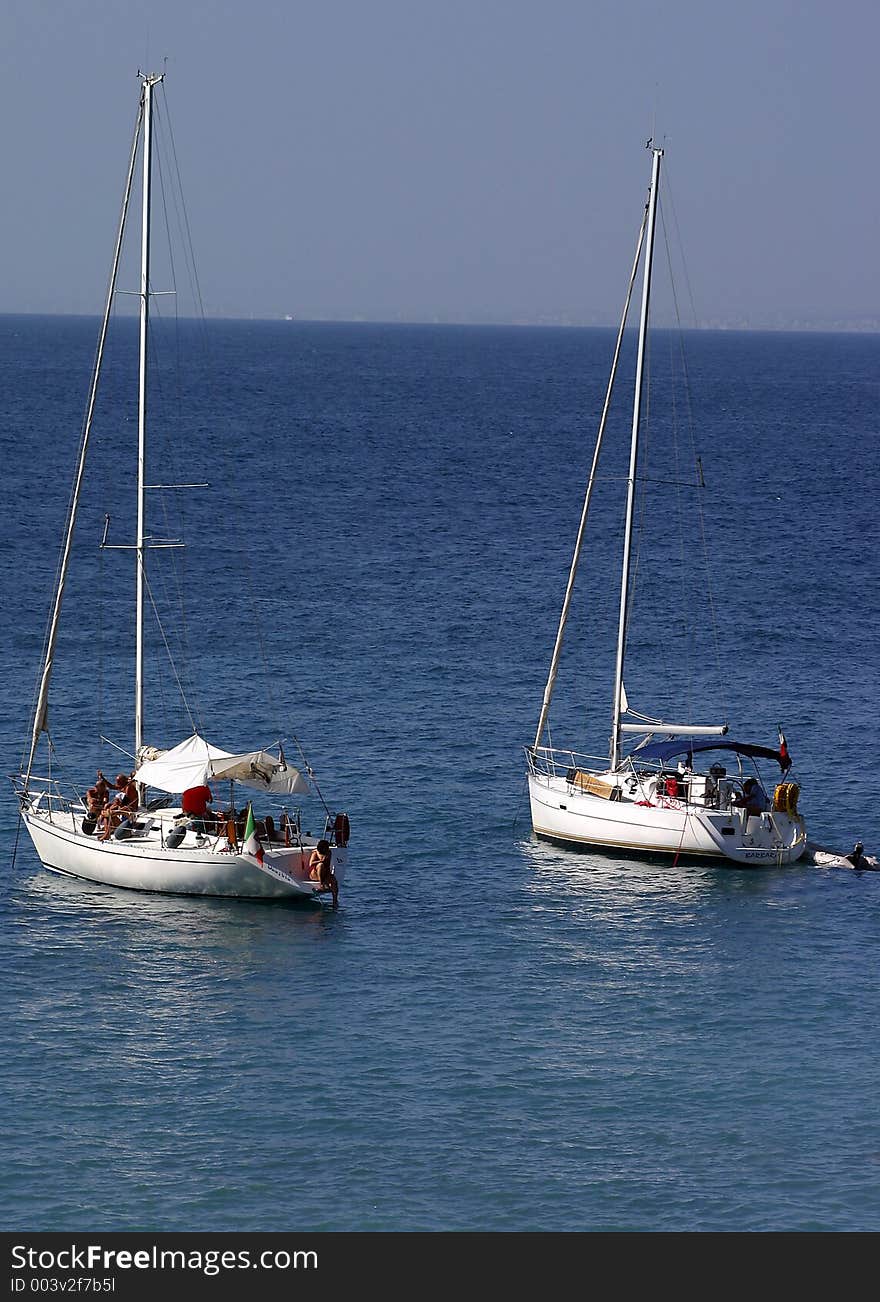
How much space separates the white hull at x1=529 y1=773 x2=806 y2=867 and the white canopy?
9330 millimetres

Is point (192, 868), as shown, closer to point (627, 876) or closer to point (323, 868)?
point (323, 868)

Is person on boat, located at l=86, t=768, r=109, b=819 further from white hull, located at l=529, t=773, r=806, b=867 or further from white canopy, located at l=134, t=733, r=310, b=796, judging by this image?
white hull, located at l=529, t=773, r=806, b=867

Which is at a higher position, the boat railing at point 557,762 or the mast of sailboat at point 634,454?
the mast of sailboat at point 634,454

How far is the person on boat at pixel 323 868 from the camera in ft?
171

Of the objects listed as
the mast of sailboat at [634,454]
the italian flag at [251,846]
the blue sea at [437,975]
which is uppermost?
the mast of sailboat at [634,454]

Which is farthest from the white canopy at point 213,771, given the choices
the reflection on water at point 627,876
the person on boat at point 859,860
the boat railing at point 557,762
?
the person on boat at point 859,860

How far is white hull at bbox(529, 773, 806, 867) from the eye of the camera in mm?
56688

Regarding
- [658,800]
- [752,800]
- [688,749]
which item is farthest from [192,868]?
[752,800]

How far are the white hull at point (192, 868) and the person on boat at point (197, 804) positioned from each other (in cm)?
51

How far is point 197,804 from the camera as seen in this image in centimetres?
5294

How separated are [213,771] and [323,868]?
418 cm

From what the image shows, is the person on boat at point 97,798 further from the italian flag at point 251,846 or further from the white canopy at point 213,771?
the italian flag at point 251,846

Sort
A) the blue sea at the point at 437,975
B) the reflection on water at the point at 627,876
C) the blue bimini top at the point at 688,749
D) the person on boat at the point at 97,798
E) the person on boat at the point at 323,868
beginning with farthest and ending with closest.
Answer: the blue bimini top at the point at 688,749 → the reflection on water at the point at 627,876 → the person on boat at the point at 97,798 → the person on boat at the point at 323,868 → the blue sea at the point at 437,975

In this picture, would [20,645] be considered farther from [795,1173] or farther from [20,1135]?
[795,1173]
